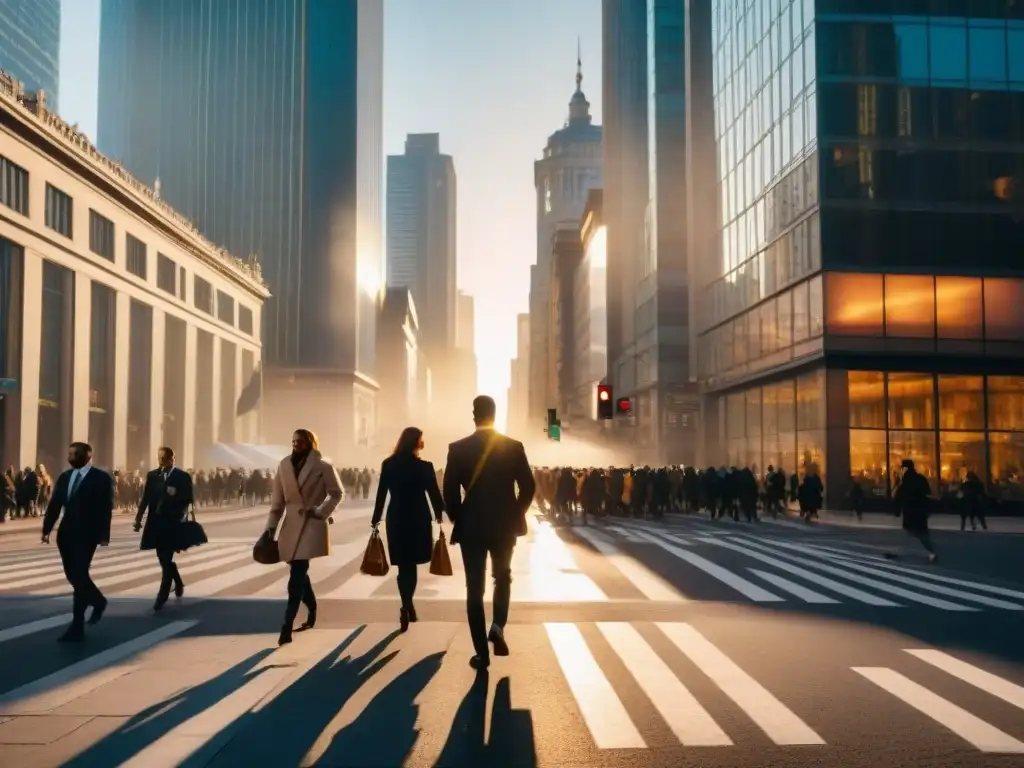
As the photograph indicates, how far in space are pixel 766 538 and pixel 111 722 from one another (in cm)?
1917

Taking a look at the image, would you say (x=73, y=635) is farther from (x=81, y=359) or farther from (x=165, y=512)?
(x=81, y=359)

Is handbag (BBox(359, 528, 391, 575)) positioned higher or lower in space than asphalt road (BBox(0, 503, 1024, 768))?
higher

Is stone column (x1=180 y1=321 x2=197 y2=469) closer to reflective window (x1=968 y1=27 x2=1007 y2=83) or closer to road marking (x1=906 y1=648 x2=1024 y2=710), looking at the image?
reflective window (x1=968 y1=27 x2=1007 y2=83)

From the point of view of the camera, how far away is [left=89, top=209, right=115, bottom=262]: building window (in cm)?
5225

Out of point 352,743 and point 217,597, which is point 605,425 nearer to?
point 217,597

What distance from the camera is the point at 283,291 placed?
Answer: 4879 inches

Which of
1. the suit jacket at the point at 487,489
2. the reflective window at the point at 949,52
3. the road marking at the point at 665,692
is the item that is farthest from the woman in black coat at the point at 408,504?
the reflective window at the point at 949,52

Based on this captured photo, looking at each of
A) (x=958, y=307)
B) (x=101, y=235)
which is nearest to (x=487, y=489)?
(x=958, y=307)

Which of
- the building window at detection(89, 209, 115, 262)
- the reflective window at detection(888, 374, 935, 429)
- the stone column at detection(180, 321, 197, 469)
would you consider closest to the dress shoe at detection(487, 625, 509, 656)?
the reflective window at detection(888, 374, 935, 429)

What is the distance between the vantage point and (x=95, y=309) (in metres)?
53.4

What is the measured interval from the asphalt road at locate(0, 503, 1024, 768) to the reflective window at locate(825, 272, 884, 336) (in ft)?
77.6

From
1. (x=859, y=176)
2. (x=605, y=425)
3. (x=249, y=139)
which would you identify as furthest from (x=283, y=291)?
(x=859, y=176)

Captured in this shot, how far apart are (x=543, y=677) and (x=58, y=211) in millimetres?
45805

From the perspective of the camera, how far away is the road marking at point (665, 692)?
19.8 ft
